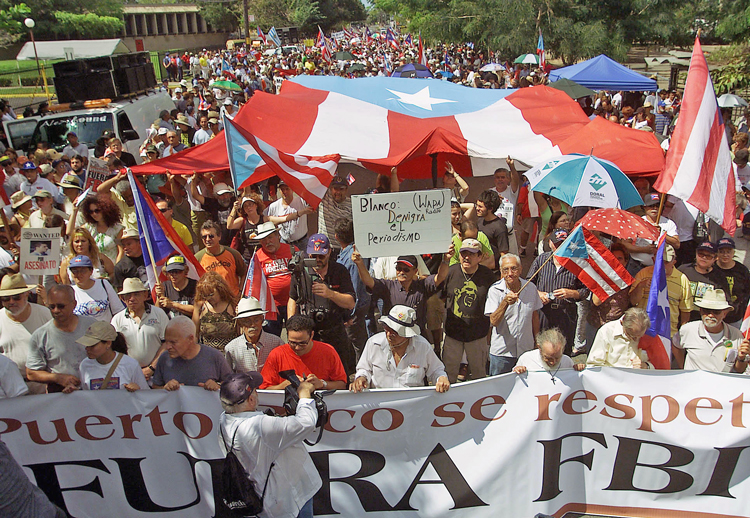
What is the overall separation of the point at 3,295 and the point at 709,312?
5118 millimetres

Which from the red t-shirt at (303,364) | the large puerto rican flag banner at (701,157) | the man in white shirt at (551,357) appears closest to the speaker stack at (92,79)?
the red t-shirt at (303,364)

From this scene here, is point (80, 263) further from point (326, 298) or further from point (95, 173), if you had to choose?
point (95, 173)

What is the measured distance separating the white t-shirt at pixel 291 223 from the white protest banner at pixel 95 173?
6.43 ft

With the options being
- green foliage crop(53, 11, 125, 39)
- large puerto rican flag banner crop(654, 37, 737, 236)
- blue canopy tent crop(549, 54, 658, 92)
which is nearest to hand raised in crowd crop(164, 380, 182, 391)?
large puerto rican flag banner crop(654, 37, 737, 236)

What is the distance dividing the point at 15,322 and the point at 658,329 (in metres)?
4.66

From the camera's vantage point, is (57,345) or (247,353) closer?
(57,345)

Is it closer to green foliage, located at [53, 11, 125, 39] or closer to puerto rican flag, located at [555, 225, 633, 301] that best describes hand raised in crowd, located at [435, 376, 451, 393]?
puerto rican flag, located at [555, 225, 633, 301]

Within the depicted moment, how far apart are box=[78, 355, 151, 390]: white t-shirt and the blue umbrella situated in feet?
13.6

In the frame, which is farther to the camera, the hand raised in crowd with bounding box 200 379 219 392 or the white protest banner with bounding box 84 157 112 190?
the white protest banner with bounding box 84 157 112 190

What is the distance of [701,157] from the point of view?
5098 millimetres

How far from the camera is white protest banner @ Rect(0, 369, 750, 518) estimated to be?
3.99 metres

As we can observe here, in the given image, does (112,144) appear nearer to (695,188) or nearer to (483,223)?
(483,223)

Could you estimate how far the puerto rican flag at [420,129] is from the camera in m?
7.82

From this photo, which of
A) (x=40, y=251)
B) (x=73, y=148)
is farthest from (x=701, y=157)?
(x=73, y=148)
